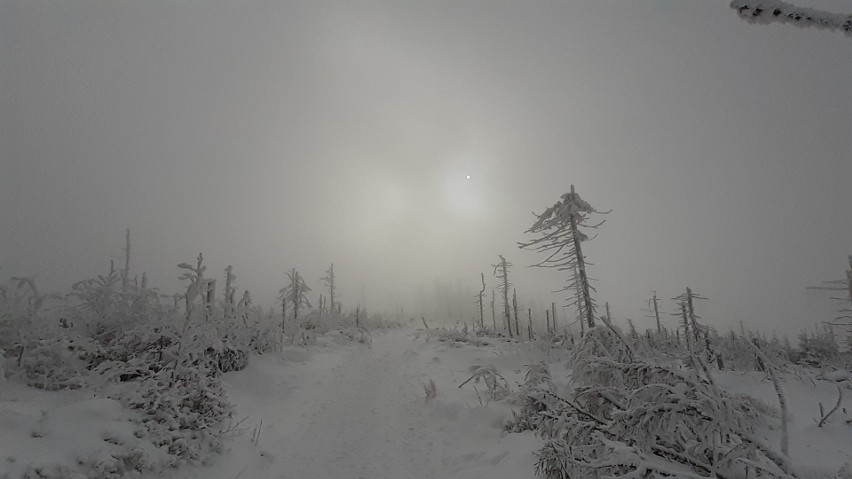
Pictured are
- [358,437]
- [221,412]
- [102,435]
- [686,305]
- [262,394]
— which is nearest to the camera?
[102,435]

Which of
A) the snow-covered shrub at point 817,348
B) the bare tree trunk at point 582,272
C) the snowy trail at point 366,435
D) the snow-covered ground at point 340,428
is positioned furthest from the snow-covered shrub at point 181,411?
the snow-covered shrub at point 817,348

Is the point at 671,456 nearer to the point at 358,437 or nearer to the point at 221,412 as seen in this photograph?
the point at 358,437

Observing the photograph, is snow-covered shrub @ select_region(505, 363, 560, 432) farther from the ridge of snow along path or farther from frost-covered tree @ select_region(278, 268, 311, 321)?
frost-covered tree @ select_region(278, 268, 311, 321)

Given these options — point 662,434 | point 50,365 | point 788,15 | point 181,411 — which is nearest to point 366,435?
point 181,411

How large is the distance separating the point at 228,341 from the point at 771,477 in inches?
413

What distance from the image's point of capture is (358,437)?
7445mm

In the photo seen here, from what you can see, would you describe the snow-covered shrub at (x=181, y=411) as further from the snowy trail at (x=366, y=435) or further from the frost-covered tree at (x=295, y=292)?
the frost-covered tree at (x=295, y=292)

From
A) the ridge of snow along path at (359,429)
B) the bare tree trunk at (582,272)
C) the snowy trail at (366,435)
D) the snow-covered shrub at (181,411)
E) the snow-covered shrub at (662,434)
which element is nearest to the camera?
the snow-covered shrub at (662,434)

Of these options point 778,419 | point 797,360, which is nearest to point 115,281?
point 778,419

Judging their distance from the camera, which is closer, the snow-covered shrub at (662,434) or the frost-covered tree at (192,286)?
the snow-covered shrub at (662,434)

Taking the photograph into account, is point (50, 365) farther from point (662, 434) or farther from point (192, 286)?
point (662, 434)

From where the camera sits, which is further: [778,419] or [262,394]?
[262,394]

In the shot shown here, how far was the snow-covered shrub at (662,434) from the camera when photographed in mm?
2715

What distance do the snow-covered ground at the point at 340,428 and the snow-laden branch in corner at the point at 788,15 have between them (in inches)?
120
